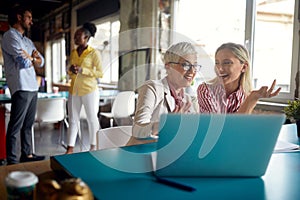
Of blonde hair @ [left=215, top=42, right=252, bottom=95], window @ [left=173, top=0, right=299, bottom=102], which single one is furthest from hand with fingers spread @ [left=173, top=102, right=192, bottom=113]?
window @ [left=173, top=0, right=299, bottom=102]

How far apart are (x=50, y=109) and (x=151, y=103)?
2.52m

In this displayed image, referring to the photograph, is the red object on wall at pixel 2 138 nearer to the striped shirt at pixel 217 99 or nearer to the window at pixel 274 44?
the striped shirt at pixel 217 99

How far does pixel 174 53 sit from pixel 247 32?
6.42 ft

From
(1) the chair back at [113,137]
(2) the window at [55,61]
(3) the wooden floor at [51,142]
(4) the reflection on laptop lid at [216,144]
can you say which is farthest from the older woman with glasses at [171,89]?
(2) the window at [55,61]

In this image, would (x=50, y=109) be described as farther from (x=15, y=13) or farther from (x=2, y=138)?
(x=15, y=13)

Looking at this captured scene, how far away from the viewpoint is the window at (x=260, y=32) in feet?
9.49

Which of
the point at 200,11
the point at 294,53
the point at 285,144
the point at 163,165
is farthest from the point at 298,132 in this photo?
the point at 200,11

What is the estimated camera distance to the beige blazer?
1475 mm

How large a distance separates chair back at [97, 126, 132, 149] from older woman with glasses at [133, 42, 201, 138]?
0.10 meters

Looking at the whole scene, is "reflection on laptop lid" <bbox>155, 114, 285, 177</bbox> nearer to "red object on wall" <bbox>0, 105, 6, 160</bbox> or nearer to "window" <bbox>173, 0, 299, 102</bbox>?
"window" <bbox>173, 0, 299, 102</bbox>

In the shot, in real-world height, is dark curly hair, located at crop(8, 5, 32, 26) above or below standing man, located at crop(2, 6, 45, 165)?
above

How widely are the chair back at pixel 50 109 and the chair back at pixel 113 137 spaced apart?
2.30m

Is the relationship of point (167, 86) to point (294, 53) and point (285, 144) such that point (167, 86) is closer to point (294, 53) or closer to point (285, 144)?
point (285, 144)

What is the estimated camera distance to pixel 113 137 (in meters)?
1.58
